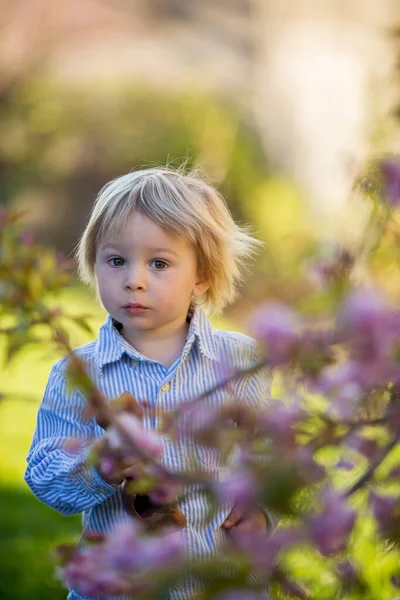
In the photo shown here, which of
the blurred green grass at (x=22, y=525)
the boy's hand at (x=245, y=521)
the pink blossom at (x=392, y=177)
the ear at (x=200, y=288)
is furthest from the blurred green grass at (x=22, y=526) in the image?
the pink blossom at (x=392, y=177)

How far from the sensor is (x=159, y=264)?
2047 mm

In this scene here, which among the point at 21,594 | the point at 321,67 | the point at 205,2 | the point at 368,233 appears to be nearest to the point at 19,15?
the point at 205,2

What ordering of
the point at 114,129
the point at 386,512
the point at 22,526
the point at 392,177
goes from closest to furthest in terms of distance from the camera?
the point at 392,177
the point at 386,512
the point at 22,526
the point at 114,129

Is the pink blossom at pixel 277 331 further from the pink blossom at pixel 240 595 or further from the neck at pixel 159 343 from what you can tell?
the neck at pixel 159 343

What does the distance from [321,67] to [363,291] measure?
344 inches

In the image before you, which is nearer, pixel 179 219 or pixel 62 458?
pixel 62 458

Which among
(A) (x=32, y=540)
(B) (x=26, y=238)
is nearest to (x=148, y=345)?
(B) (x=26, y=238)

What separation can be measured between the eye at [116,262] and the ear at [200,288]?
0.72ft

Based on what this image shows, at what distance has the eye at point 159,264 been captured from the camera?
2.04m

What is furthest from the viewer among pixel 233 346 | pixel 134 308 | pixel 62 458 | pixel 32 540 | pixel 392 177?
pixel 32 540

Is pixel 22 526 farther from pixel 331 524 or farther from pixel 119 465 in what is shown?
pixel 331 524

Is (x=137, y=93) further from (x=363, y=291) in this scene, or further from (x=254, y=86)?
(x=363, y=291)

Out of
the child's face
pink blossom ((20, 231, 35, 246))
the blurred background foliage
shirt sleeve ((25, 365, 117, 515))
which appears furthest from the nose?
the blurred background foliage

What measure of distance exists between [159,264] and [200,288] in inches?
7.4
